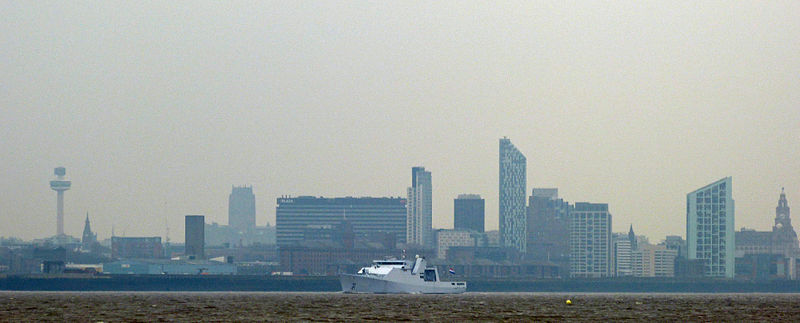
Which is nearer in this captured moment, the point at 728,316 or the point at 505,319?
the point at 505,319

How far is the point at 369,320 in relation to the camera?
109 m

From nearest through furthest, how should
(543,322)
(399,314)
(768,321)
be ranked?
(543,322), (768,321), (399,314)

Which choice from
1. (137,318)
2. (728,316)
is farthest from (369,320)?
(728,316)

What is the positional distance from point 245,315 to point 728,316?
1671 inches

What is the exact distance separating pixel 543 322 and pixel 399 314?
18630mm

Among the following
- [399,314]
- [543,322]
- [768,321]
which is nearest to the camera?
[543,322]

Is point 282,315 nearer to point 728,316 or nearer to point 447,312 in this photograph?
point 447,312

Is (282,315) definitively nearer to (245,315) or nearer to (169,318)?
(245,315)

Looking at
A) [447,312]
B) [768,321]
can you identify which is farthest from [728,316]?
[447,312]

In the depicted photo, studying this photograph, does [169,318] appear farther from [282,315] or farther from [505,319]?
[505,319]

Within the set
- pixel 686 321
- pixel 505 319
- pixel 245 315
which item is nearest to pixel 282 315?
pixel 245 315

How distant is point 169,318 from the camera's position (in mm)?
Answer: 111562

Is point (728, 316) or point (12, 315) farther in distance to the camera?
point (728, 316)

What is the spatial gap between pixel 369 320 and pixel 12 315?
30.7 meters
